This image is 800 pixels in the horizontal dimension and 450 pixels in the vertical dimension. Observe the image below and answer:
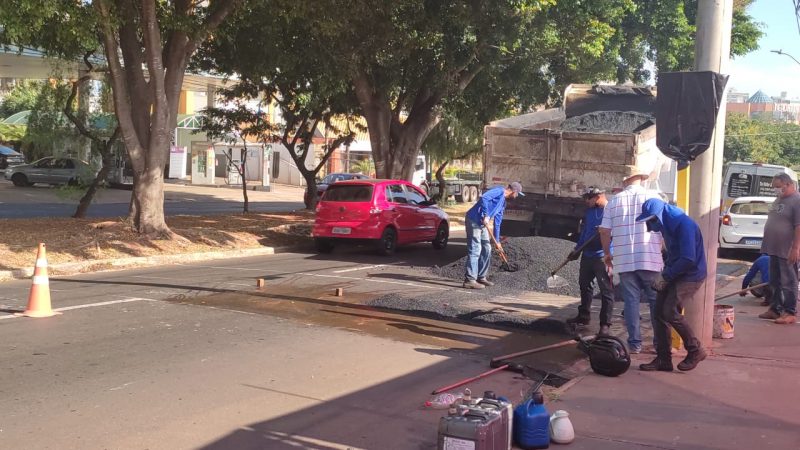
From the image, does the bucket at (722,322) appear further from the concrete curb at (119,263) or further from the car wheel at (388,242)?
the concrete curb at (119,263)

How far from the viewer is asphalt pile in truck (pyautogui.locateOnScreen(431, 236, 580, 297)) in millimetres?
11656

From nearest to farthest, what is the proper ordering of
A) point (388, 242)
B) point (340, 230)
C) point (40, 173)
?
point (340, 230) → point (388, 242) → point (40, 173)

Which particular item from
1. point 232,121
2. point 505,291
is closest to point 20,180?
point 232,121

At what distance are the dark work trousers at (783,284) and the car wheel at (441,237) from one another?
940cm

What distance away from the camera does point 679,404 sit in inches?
232

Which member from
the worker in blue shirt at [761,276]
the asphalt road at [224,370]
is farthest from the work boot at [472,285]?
the worker in blue shirt at [761,276]

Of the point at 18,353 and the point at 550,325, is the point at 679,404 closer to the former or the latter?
the point at 550,325

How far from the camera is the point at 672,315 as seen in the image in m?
6.75

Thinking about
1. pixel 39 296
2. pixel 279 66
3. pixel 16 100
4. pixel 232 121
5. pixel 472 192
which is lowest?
pixel 39 296

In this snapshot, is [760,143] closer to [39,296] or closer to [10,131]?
[10,131]

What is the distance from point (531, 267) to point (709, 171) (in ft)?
16.7

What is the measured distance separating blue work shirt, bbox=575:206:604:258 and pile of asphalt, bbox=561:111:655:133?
5.33 metres

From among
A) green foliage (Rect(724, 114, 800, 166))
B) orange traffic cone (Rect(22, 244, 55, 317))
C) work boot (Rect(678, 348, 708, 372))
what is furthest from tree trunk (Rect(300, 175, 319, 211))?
green foliage (Rect(724, 114, 800, 166))

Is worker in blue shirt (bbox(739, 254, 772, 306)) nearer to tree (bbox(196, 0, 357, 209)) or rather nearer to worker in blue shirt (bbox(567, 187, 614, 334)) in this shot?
worker in blue shirt (bbox(567, 187, 614, 334))
